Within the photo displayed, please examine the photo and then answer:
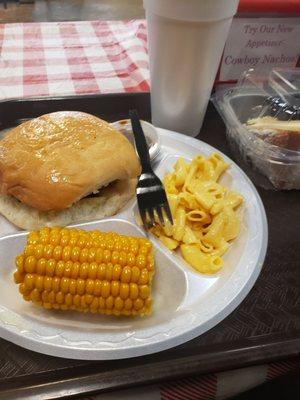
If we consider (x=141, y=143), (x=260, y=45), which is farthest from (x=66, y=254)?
(x=260, y=45)

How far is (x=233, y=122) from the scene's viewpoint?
46.8 inches

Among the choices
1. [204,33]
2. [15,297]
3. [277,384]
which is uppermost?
[204,33]

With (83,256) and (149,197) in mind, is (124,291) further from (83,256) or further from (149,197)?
(149,197)

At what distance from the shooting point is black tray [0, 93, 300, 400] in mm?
639

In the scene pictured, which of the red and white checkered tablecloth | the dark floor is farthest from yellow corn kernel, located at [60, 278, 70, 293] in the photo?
the dark floor

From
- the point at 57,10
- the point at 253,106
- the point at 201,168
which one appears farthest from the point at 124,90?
the point at 57,10

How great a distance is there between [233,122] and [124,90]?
0.57m

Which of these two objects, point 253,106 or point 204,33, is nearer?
point 204,33

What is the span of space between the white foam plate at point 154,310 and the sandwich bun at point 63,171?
5 centimetres

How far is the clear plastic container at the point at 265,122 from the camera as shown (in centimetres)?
107

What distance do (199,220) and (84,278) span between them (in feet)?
1.15

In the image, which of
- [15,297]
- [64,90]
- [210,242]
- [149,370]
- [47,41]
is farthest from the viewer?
[47,41]

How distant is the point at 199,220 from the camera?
3.09 ft

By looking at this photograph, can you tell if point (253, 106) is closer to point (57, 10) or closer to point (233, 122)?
point (233, 122)
